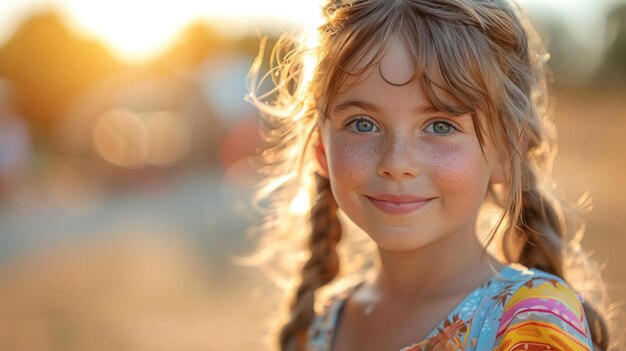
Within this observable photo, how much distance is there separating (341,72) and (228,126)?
48.9ft

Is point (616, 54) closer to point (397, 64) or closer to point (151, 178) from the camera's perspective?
point (151, 178)

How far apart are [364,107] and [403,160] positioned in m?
0.16

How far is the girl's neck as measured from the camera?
2.31m

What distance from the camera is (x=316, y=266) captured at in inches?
109

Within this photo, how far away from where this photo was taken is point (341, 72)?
2.19 meters

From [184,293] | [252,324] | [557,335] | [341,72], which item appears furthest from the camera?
[184,293]

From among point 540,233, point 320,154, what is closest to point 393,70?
point 320,154

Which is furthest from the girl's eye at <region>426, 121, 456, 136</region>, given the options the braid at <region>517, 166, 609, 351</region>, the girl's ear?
the girl's ear

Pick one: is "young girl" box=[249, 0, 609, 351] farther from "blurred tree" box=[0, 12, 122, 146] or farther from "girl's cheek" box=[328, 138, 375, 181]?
"blurred tree" box=[0, 12, 122, 146]

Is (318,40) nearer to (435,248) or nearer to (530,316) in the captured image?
(435,248)

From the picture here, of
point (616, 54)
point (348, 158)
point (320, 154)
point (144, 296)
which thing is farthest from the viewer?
point (616, 54)

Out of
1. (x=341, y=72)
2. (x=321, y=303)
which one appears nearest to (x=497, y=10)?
(x=341, y=72)

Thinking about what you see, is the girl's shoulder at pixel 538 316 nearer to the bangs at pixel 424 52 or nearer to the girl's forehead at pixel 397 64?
the bangs at pixel 424 52

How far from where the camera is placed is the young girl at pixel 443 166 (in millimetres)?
2086
